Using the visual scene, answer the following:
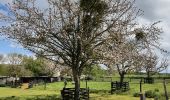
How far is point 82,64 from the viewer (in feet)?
101

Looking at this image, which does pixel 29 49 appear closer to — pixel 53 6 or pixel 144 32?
pixel 53 6

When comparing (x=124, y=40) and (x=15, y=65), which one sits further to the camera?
(x=15, y=65)

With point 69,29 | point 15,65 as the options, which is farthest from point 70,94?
point 15,65

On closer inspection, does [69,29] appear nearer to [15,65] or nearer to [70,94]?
[70,94]

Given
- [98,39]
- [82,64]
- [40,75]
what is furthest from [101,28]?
[40,75]

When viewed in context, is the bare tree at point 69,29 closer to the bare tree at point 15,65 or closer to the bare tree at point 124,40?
the bare tree at point 124,40

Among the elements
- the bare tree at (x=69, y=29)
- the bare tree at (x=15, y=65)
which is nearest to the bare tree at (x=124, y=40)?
the bare tree at (x=69, y=29)

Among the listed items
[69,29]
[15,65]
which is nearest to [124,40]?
[69,29]

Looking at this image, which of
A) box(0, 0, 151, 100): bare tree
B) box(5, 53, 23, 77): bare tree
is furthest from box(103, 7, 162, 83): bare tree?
box(5, 53, 23, 77): bare tree

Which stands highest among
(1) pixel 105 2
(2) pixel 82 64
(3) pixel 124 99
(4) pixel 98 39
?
(1) pixel 105 2

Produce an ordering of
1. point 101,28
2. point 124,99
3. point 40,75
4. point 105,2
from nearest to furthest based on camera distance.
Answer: point 105,2 < point 101,28 < point 124,99 < point 40,75

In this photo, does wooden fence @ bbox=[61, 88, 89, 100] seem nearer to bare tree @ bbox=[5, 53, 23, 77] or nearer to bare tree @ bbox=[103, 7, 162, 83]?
bare tree @ bbox=[103, 7, 162, 83]

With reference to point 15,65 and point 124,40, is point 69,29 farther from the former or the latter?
point 15,65

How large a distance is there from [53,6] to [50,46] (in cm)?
343
